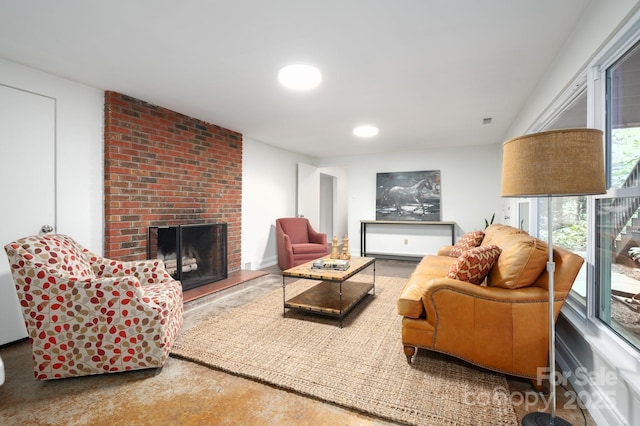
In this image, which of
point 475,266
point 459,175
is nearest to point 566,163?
point 475,266

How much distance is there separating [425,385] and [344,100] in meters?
2.67

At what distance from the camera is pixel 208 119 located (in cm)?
400

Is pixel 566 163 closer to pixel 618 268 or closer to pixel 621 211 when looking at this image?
pixel 621 211

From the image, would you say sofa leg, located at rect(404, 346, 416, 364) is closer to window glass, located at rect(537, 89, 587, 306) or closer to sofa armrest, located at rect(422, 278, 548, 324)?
sofa armrest, located at rect(422, 278, 548, 324)

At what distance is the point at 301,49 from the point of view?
220cm

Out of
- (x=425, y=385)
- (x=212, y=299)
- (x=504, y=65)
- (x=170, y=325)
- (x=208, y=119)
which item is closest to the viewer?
(x=425, y=385)

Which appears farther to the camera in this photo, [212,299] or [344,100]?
[212,299]

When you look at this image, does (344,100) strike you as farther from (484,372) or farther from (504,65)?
(484,372)

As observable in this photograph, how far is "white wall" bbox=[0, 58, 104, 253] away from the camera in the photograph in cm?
267

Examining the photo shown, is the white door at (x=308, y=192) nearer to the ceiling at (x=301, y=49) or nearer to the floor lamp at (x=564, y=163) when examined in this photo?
the ceiling at (x=301, y=49)

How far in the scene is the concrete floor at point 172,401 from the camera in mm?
1541

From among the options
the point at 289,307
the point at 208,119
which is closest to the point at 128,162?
the point at 208,119

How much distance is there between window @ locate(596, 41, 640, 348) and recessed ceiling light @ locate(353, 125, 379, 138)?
274 centimetres

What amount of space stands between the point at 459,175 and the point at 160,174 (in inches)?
198
